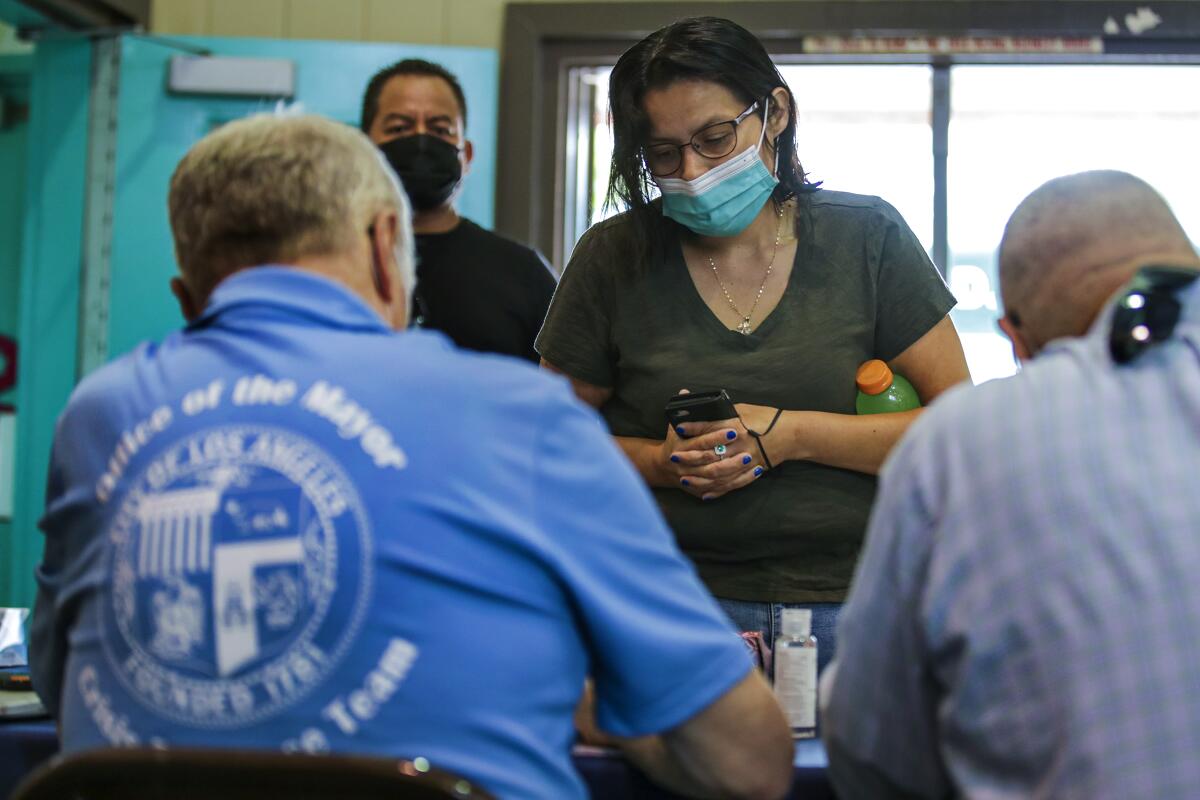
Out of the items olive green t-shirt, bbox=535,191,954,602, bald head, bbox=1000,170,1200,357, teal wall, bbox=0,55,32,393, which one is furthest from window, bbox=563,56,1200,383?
bald head, bbox=1000,170,1200,357

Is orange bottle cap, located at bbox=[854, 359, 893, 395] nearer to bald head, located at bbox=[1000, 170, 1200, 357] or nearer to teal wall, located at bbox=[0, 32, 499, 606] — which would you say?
bald head, located at bbox=[1000, 170, 1200, 357]

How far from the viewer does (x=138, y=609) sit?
3.14ft

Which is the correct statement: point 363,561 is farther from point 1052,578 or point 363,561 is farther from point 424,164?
point 424,164

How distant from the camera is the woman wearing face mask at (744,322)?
1.71 m

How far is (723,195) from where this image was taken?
1821 mm

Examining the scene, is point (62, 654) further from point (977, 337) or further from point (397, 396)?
point (977, 337)

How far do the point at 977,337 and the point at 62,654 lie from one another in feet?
12.3

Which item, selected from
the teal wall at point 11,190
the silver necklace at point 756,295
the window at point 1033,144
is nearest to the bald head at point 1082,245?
the silver necklace at point 756,295

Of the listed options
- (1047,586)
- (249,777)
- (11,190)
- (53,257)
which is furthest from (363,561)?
(11,190)

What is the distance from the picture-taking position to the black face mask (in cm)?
238

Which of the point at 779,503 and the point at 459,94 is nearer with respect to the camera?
the point at 779,503

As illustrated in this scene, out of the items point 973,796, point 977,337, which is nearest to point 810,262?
point 973,796

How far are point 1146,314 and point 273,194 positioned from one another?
0.72 m

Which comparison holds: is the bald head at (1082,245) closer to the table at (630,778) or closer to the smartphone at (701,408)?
the table at (630,778)
